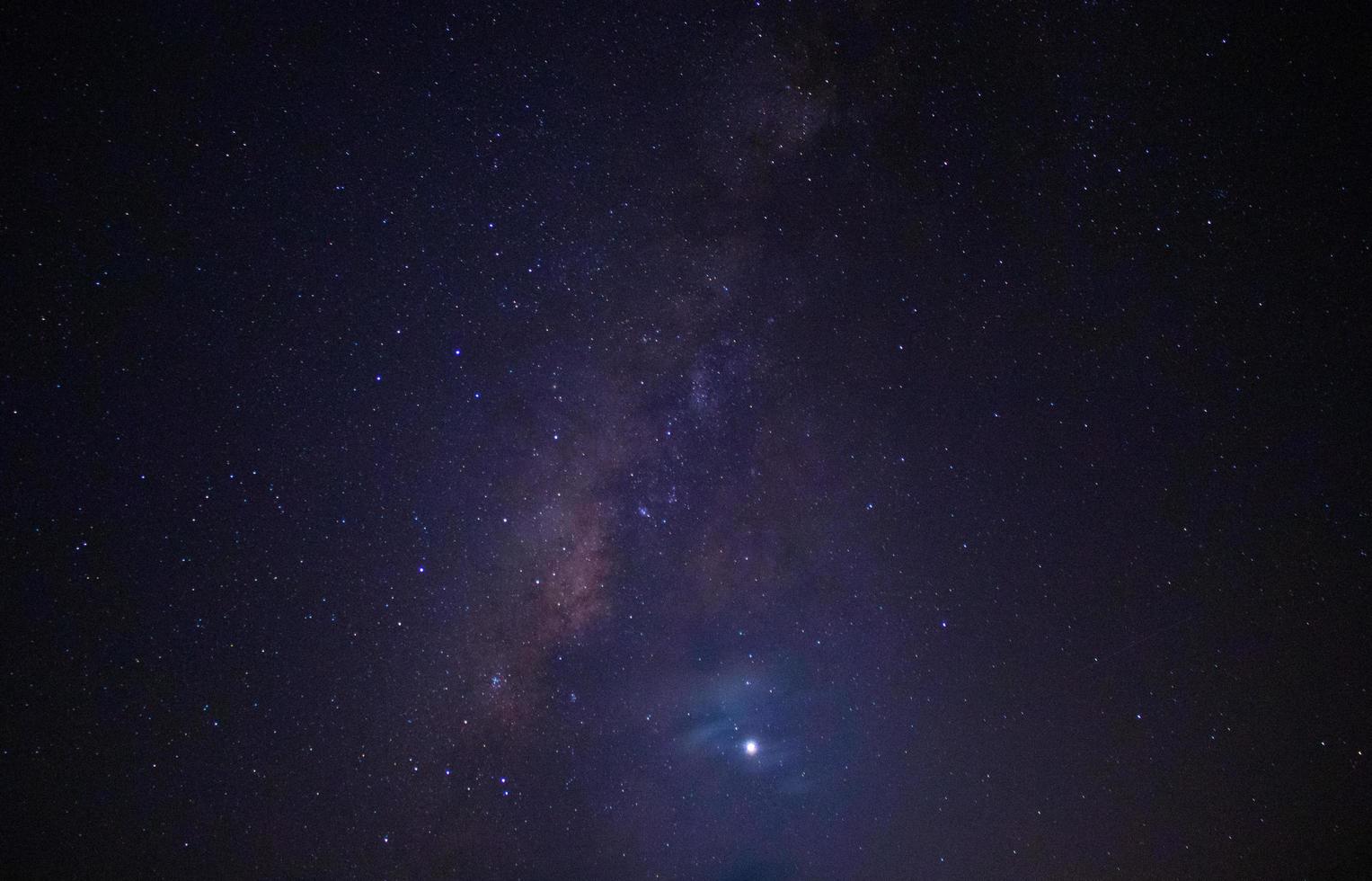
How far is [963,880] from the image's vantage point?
22.7ft

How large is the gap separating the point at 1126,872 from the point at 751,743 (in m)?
4.64

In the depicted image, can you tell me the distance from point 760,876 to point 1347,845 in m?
11.0

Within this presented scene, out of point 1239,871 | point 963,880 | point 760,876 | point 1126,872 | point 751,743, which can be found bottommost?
point 1239,871

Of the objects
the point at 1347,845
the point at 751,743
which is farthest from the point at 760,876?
the point at 1347,845

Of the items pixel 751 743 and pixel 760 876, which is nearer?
pixel 751 743

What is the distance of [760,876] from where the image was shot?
27.6ft

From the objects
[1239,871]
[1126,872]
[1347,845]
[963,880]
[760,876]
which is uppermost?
[760,876]

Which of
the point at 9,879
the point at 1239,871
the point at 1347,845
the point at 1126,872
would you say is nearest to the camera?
the point at 9,879

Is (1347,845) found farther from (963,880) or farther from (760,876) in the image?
(760,876)

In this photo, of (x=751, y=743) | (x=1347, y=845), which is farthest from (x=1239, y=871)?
(x=751, y=743)

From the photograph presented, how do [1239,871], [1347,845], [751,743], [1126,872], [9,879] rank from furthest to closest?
[1347,845] < [1239,871] < [1126,872] < [751,743] < [9,879]

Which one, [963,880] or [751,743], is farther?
[963,880]

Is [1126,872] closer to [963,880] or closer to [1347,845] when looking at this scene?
[963,880]

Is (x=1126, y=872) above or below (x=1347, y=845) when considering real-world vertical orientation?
above
